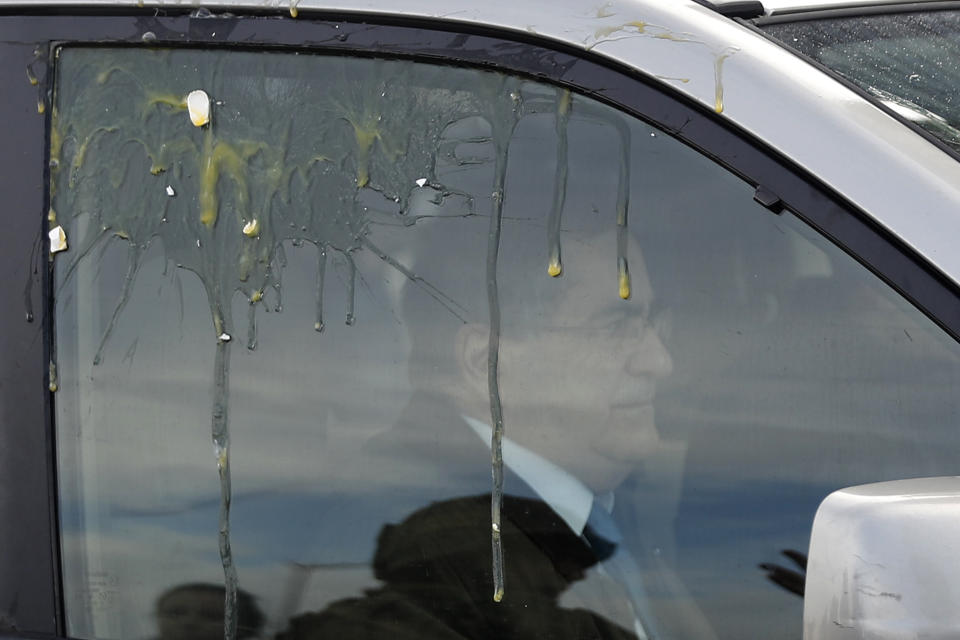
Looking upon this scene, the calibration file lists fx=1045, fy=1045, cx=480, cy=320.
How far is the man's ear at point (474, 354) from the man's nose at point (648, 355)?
6.7 inches

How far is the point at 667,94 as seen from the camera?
1.20 meters

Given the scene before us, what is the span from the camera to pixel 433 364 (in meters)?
1.27

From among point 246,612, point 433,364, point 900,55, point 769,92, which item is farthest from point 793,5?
point 246,612

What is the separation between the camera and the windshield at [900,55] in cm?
136

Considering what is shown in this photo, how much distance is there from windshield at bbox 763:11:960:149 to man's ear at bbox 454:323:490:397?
0.56m

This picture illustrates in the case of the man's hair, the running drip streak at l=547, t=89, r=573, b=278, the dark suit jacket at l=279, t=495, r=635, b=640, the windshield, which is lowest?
the man's hair

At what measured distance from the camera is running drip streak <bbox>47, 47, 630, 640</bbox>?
127 cm

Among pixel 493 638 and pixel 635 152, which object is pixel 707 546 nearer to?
pixel 493 638

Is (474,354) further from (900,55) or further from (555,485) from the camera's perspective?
(900,55)

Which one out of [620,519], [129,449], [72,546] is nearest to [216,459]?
[129,449]

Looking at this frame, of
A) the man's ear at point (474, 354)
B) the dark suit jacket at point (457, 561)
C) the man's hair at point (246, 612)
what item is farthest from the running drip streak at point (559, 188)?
the man's hair at point (246, 612)

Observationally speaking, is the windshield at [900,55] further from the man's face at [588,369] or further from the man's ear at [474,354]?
the man's ear at [474,354]

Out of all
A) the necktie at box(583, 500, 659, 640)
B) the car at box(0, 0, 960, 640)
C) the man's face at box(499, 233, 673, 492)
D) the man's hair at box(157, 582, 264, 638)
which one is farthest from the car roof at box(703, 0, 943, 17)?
the man's hair at box(157, 582, 264, 638)

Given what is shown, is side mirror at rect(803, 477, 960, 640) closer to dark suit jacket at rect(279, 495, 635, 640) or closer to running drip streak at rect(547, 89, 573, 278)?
dark suit jacket at rect(279, 495, 635, 640)
